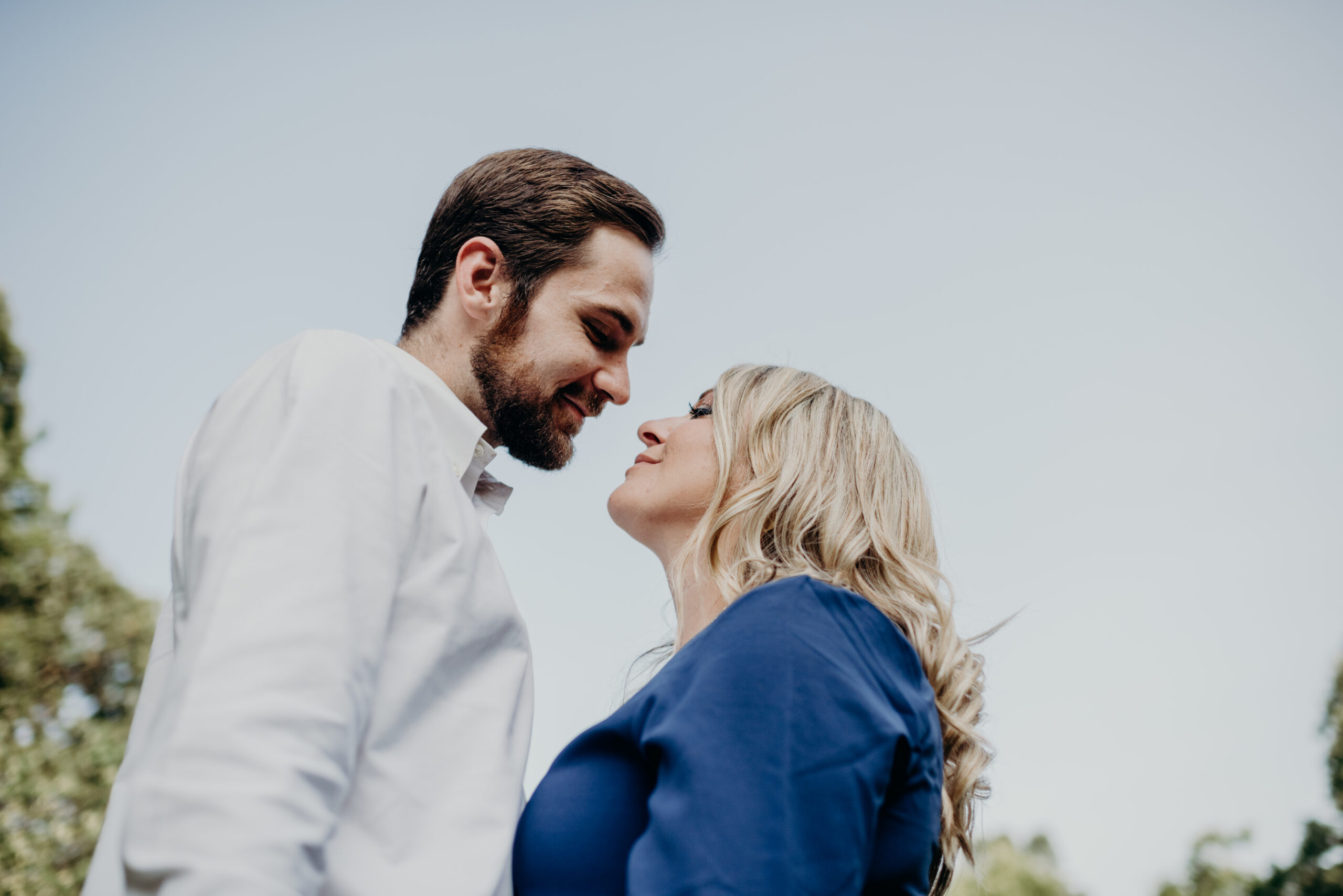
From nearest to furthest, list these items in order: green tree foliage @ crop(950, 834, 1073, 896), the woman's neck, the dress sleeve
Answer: the dress sleeve
the woman's neck
green tree foliage @ crop(950, 834, 1073, 896)

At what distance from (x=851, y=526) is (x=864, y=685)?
880 mm

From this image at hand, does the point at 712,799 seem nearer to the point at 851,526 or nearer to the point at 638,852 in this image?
the point at 638,852

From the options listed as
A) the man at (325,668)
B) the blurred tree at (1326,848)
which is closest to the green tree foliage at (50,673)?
the man at (325,668)

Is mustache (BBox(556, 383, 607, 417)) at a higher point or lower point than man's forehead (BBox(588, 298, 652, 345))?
lower

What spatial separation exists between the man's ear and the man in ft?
2.26

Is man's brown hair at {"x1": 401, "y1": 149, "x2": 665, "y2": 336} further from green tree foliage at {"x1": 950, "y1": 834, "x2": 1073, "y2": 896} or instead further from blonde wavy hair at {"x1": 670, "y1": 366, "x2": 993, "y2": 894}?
green tree foliage at {"x1": 950, "y1": 834, "x2": 1073, "y2": 896}

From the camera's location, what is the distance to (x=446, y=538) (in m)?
1.58

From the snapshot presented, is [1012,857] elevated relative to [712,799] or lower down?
lower down

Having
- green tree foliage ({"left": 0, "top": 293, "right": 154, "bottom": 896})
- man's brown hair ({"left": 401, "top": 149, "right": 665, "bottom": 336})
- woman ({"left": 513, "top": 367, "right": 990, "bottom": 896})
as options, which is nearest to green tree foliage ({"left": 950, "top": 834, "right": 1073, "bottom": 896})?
green tree foliage ({"left": 0, "top": 293, "right": 154, "bottom": 896})

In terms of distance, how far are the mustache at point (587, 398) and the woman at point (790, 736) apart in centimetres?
68

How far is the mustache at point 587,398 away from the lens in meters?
2.89

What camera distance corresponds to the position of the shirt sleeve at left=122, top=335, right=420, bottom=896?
3.39ft

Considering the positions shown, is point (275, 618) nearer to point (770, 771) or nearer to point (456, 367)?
point (770, 771)

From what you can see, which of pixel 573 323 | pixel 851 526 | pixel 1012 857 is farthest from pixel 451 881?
pixel 1012 857
